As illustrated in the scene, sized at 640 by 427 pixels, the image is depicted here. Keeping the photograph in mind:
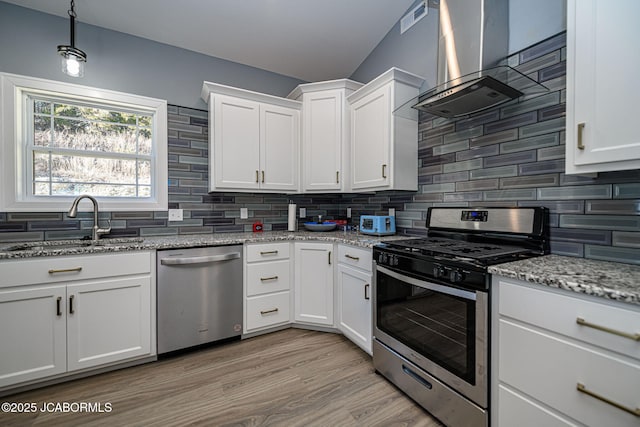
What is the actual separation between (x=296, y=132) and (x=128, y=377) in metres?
2.57

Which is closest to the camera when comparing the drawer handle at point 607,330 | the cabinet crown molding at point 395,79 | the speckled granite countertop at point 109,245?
the drawer handle at point 607,330

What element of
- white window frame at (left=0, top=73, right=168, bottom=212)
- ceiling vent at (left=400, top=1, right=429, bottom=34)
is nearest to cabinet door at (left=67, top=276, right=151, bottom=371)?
white window frame at (left=0, top=73, right=168, bottom=212)

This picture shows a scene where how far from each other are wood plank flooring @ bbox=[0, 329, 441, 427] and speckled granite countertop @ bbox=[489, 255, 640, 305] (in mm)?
1009

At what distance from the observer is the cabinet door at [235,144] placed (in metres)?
2.59

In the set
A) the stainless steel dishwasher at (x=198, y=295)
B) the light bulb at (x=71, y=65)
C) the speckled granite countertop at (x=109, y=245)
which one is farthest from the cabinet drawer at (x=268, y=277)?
the light bulb at (x=71, y=65)

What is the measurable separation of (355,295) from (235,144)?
1.84m

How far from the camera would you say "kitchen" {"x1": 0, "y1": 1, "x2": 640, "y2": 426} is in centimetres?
147

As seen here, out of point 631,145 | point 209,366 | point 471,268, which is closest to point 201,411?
point 209,366

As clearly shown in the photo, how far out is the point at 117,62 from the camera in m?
2.45

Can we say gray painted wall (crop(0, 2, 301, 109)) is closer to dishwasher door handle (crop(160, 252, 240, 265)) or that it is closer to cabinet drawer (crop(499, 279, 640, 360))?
dishwasher door handle (crop(160, 252, 240, 265))

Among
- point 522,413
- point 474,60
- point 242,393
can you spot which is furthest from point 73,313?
point 474,60

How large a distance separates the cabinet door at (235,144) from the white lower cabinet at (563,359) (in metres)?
2.29

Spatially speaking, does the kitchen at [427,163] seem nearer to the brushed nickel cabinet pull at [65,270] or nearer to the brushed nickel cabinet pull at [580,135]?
the brushed nickel cabinet pull at [580,135]

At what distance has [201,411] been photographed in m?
1.59
